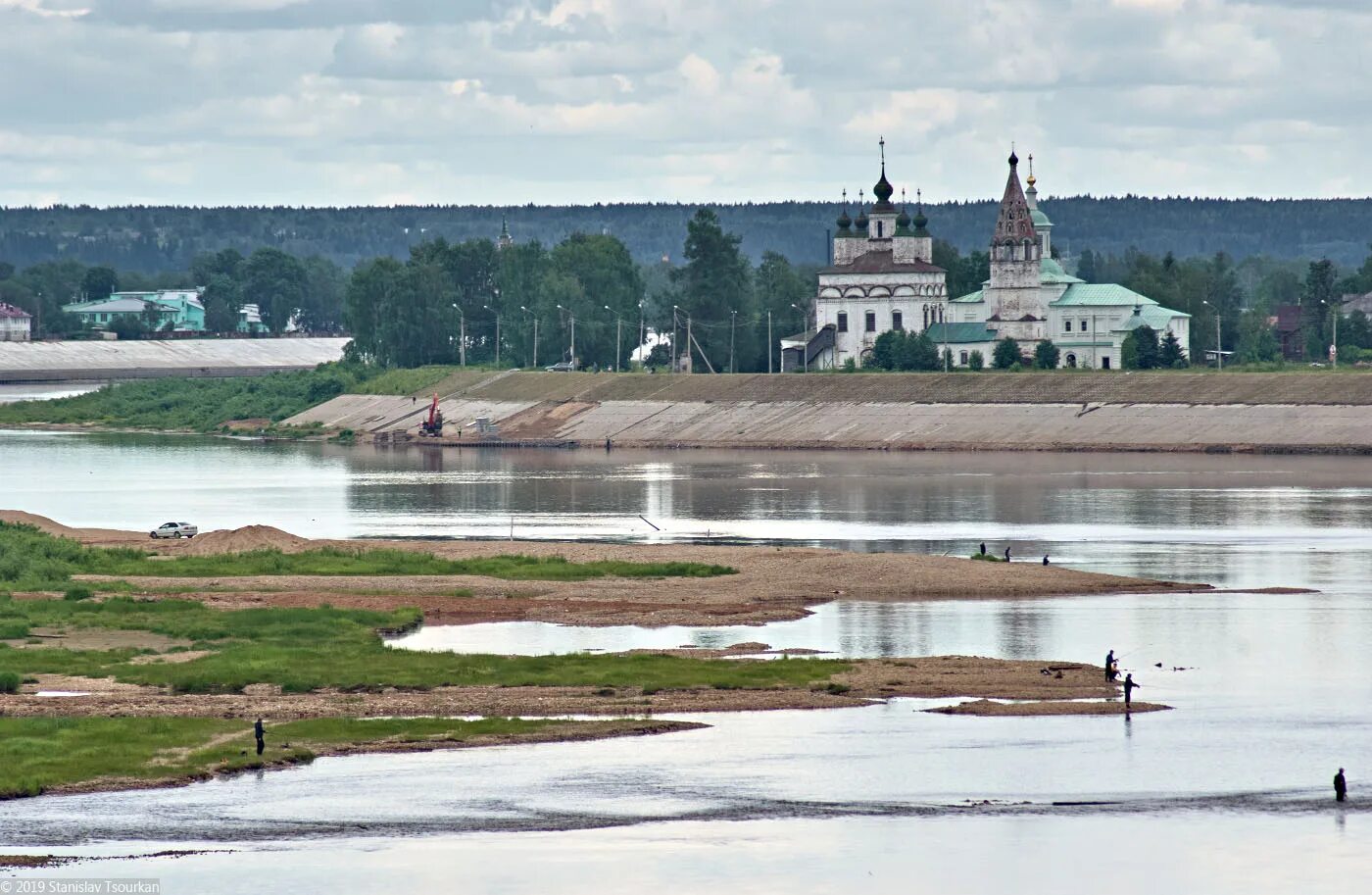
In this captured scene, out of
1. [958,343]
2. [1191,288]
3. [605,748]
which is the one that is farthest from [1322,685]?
[1191,288]

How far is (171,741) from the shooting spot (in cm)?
4369

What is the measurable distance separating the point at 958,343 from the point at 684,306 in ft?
88.1

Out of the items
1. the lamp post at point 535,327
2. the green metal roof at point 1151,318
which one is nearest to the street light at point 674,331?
the lamp post at point 535,327

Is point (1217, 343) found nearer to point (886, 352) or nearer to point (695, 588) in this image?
point (886, 352)

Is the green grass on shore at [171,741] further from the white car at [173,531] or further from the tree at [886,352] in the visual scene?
the tree at [886,352]

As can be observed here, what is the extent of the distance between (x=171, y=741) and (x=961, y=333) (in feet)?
422

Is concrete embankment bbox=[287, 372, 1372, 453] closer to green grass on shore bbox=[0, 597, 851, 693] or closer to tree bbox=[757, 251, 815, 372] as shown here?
tree bbox=[757, 251, 815, 372]

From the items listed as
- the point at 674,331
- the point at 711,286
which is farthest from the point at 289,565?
the point at 711,286

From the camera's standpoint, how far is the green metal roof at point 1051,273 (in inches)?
6737

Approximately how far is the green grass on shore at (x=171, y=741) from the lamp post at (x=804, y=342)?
127126 millimetres

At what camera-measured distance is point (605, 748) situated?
4450 cm

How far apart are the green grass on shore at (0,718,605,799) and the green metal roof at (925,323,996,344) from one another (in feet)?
404

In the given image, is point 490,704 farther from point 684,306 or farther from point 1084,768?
point 684,306

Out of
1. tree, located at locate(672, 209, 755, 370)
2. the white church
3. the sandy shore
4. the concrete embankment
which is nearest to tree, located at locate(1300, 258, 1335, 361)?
the white church
